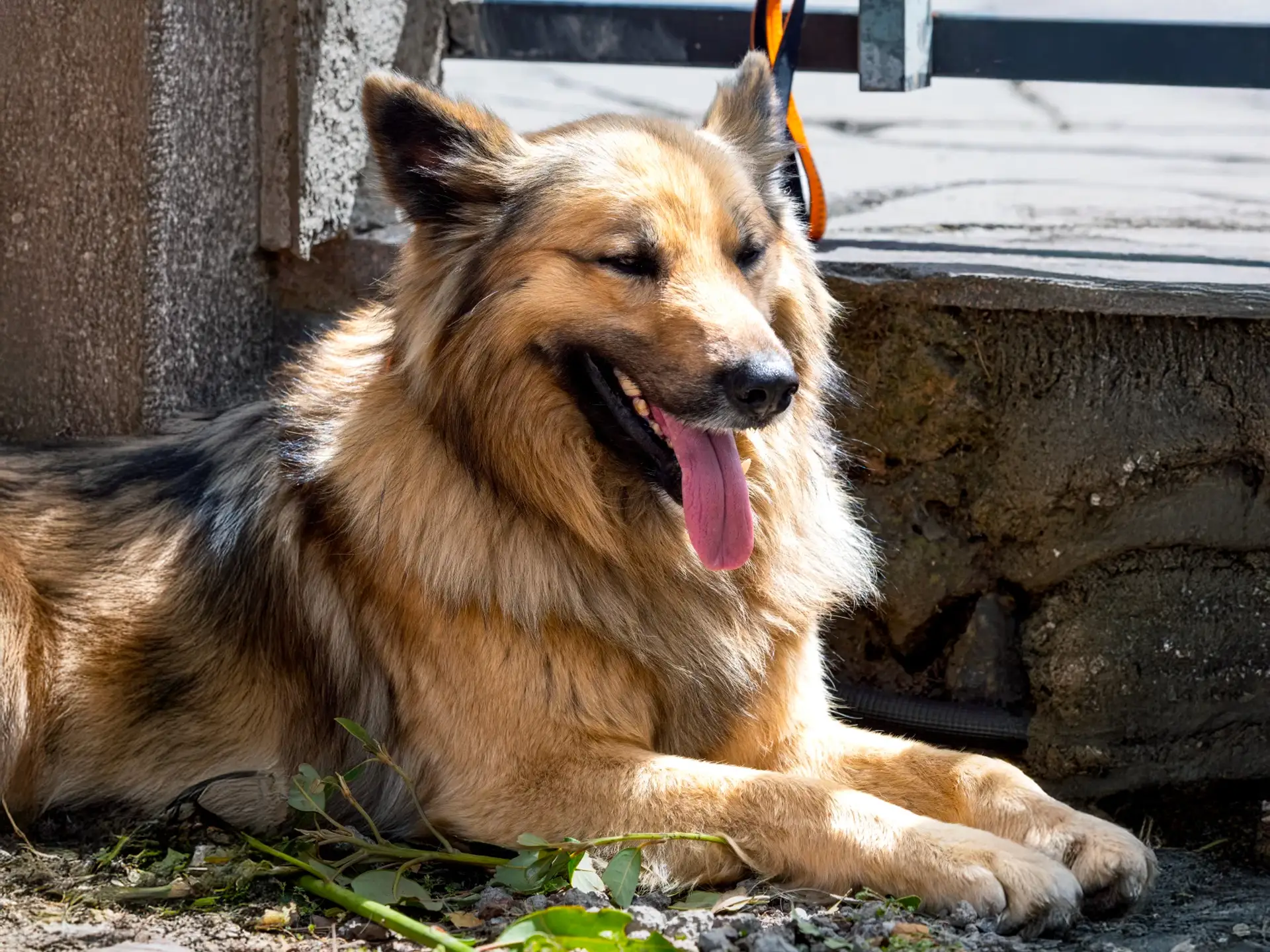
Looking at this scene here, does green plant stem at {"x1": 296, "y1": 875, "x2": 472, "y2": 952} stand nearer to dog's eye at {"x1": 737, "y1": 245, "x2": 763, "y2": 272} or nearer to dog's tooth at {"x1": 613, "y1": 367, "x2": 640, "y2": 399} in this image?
dog's tooth at {"x1": 613, "y1": 367, "x2": 640, "y2": 399}

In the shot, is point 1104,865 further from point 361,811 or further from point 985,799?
point 361,811

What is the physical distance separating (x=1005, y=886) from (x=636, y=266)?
1.48 metres

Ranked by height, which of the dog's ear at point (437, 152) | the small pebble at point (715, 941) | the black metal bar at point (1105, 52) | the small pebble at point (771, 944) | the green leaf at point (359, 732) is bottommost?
the small pebble at point (715, 941)

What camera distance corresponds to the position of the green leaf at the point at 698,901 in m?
2.75

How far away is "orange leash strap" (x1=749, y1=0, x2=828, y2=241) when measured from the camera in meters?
3.89

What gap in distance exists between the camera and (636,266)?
9.61ft

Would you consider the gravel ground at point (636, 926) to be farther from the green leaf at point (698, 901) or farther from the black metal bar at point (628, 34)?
the black metal bar at point (628, 34)

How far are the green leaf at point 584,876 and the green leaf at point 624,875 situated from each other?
0.06 ft

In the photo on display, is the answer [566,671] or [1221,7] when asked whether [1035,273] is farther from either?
[1221,7]

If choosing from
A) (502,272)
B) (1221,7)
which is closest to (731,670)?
(502,272)

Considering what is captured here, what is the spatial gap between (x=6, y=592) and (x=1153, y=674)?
10.3ft

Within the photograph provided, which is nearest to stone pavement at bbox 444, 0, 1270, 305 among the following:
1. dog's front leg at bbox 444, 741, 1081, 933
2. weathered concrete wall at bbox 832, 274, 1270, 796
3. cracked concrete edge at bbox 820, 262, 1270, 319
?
cracked concrete edge at bbox 820, 262, 1270, 319

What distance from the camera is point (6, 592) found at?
3.24 meters

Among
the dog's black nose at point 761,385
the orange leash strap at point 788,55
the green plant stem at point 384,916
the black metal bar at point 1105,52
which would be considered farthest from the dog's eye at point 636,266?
the black metal bar at point 1105,52
